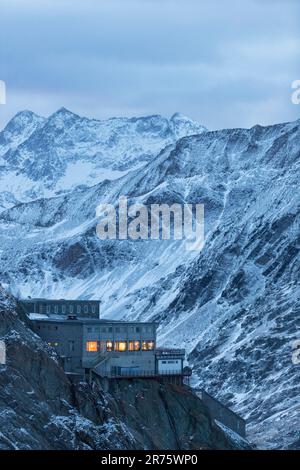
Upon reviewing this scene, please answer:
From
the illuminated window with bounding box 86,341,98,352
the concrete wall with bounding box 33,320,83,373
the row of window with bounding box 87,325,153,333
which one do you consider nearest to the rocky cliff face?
the illuminated window with bounding box 86,341,98,352

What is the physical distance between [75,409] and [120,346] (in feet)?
77.7

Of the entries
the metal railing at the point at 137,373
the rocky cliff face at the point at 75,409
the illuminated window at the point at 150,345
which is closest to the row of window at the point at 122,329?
the illuminated window at the point at 150,345

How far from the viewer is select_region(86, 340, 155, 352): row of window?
618ft

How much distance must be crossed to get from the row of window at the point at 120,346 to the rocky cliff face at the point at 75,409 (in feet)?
16.5

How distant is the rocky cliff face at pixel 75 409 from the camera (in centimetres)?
15938

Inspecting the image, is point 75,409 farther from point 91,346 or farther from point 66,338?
point 66,338

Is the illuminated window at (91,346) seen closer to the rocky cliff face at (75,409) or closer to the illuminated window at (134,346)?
the rocky cliff face at (75,409)

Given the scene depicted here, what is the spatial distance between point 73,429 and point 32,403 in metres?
5.78

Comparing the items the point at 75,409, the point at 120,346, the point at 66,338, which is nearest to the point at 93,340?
the point at 66,338

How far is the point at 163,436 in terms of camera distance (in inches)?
7431
